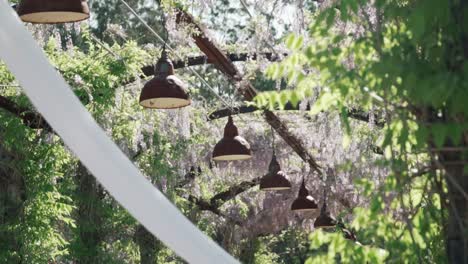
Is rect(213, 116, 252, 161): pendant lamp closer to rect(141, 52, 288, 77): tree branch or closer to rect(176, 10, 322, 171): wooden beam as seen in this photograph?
rect(176, 10, 322, 171): wooden beam

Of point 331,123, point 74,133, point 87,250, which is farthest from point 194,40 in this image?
point 74,133

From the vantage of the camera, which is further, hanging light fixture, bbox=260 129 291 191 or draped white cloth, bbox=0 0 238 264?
hanging light fixture, bbox=260 129 291 191

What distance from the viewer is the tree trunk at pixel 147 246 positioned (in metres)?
15.8

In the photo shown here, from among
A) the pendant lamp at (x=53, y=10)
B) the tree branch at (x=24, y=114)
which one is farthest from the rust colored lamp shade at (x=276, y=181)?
the pendant lamp at (x=53, y=10)

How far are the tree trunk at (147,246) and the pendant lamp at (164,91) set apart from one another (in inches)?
353

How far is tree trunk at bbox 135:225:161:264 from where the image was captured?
15.8 meters

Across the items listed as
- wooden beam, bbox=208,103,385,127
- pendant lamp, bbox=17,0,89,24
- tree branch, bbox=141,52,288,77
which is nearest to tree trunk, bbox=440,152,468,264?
pendant lamp, bbox=17,0,89,24

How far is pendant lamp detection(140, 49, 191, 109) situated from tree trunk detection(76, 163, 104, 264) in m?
5.93

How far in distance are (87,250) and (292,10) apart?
6101 millimetres

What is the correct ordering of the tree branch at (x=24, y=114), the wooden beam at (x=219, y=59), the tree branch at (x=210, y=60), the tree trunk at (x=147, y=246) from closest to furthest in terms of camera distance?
the wooden beam at (x=219, y=59) < the tree branch at (x=24, y=114) < the tree branch at (x=210, y=60) < the tree trunk at (x=147, y=246)

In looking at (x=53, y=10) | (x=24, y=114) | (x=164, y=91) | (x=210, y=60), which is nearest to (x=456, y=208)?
(x=53, y=10)

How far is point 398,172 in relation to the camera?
2947 millimetres

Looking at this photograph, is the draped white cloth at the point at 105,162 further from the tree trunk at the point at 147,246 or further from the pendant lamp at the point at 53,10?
the tree trunk at the point at 147,246

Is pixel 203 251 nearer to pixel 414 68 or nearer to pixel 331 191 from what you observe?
pixel 414 68
